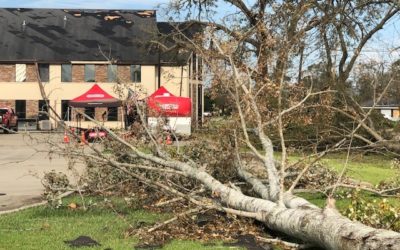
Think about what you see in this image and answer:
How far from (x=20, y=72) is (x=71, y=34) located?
5738 millimetres

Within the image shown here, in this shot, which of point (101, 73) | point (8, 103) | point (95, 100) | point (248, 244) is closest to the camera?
point (248, 244)

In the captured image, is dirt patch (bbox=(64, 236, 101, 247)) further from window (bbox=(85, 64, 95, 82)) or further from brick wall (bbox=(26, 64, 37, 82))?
brick wall (bbox=(26, 64, 37, 82))

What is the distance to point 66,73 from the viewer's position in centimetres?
4438

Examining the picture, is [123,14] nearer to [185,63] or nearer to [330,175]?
[185,63]

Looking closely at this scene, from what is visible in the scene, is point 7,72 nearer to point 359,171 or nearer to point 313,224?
point 359,171

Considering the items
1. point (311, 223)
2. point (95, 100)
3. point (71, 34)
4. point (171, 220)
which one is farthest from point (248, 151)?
point (71, 34)

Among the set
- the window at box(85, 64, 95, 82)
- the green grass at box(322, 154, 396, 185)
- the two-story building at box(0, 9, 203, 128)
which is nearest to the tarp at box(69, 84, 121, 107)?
the two-story building at box(0, 9, 203, 128)

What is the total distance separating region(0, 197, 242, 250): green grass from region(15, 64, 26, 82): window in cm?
3622

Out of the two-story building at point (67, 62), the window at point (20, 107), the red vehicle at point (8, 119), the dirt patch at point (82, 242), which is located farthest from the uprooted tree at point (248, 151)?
the window at point (20, 107)

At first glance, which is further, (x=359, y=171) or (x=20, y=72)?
(x=20, y=72)

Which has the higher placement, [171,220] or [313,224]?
[313,224]

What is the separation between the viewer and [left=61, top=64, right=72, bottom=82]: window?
44.3 metres

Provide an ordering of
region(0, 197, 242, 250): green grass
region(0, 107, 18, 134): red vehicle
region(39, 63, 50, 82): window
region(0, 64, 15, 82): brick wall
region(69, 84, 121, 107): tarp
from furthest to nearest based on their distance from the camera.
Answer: region(39, 63, 50, 82): window
region(0, 64, 15, 82): brick wall
region(0, 107, 18, 134): red vehicle
region(69, 84, 121, 107): tarp
region(0, 197, 242, 250): green grass

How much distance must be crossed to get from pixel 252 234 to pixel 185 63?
976 inches
